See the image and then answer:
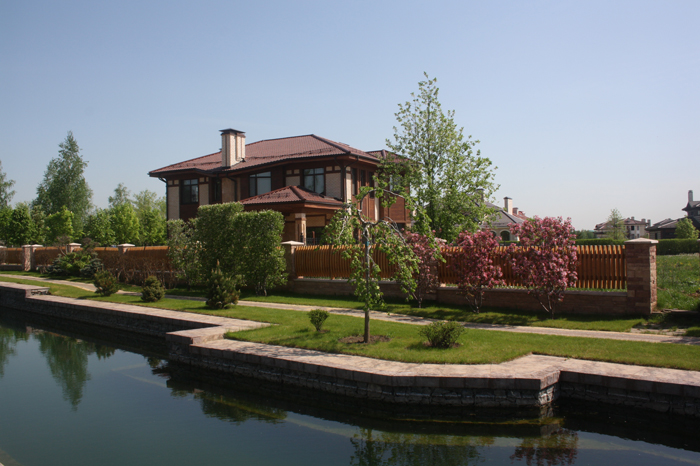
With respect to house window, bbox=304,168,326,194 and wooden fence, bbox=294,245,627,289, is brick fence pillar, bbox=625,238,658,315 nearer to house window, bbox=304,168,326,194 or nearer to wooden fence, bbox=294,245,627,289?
wooden fence, bbox=294,245,627,289

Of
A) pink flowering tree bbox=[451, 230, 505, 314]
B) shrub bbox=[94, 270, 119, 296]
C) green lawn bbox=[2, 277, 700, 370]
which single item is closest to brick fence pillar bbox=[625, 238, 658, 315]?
green lawn bbox=[2, 277, 700, 370]

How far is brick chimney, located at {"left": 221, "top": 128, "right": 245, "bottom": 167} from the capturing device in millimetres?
29312

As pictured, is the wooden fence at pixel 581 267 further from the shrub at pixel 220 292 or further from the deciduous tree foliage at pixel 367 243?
the shrub at pixel 220 292

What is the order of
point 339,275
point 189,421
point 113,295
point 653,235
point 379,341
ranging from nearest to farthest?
point 189,421, point 379,341, point 339,275, point 113,295, point 653,235

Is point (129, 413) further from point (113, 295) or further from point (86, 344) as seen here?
point (113, 295)

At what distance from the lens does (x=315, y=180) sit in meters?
26.8

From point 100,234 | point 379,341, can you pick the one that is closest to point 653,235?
point 100,234

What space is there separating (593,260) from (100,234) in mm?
48218

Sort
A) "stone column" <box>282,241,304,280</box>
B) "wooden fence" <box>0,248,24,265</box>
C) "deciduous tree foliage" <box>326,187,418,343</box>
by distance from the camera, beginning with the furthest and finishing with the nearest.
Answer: "wooden fence" <box>0,248,24,265</box>, "stone column" <box>282,241,304,280</box>, "deciduous tree foliage" <box>326,187,418,343</box>

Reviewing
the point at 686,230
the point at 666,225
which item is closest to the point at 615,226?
the point at 686,230

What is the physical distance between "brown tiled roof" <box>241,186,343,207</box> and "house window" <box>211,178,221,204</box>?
534cm

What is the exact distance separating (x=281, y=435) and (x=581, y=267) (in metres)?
9.26

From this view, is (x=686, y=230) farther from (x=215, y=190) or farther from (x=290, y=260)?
(x=290, y=260)

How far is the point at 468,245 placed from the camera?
44.8ft
